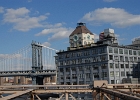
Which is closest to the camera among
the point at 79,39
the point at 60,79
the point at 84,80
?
the point at 84,80

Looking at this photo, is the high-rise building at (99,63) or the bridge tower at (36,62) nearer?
the high-rise building at (99,63)

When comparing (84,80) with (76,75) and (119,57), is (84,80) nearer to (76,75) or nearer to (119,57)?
(76,75)

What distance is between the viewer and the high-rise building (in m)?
80.9

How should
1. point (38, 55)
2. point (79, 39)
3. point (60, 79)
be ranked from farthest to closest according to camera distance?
point (38, 55)
point (79, 39)
point (60, 79)

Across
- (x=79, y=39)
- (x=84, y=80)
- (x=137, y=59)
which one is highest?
(x=79, y=39)

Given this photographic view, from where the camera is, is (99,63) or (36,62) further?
(36,62)

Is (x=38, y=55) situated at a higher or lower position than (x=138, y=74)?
higher

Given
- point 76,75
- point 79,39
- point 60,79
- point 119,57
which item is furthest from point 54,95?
point 119,57

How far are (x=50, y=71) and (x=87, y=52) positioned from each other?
51.9 meters

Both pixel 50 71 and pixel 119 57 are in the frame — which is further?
pixel 50 71

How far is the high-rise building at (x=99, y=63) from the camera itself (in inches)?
3184

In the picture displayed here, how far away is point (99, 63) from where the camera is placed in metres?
82.7

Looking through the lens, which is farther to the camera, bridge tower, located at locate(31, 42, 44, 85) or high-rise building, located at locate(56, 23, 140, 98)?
bridge tower, located at locate(31, 42, 44, 85)

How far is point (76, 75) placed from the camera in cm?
9100
